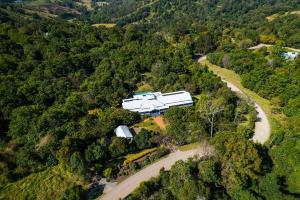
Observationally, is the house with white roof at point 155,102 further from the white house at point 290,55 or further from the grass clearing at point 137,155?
the white house at point 290,55

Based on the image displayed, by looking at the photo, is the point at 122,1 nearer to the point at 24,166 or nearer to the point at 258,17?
the point at 258,17

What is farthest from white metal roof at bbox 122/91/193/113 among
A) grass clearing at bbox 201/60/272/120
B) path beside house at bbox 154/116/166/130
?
grass clearing at bbox 201/60/272/120

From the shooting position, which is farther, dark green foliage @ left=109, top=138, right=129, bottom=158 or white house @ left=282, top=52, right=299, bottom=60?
white house @ left=282, top=52, right=299, bottom=60

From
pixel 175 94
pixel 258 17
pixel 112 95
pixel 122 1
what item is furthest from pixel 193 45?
pixel 122 1

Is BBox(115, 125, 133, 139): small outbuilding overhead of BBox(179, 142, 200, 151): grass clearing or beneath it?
overhead

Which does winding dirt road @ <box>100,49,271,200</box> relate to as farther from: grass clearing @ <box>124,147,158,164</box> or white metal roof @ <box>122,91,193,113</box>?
white metal roof @ <box>122,91,193,113</box>

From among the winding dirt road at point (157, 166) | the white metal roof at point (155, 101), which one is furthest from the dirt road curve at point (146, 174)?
the white metal roof at point (155, 101)
